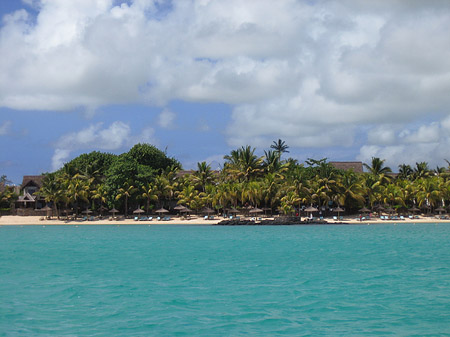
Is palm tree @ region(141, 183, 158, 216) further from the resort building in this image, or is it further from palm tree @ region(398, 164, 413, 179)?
palm tree @ region(398, 164, 413, 179)

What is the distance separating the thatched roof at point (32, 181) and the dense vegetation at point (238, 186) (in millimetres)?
9878

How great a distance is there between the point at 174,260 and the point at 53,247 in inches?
492

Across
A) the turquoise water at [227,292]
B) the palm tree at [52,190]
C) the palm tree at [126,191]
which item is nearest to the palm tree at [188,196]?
the palm tree at [126,191]

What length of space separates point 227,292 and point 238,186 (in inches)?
1812

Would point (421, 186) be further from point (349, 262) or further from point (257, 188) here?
point (349, 262)

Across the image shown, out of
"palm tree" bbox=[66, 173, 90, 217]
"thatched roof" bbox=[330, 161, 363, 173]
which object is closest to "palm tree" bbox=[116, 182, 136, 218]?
"palm tree" bbox=[66, 173, 90, 217]

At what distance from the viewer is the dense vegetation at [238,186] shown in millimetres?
63281

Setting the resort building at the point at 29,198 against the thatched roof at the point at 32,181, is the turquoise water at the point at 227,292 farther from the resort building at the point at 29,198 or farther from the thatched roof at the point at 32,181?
the thatched roof at the point at 32,181

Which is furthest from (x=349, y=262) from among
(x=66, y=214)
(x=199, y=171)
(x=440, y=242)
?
(x=66, y=214)

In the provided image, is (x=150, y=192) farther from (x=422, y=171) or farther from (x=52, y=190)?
(x=422, y=171)

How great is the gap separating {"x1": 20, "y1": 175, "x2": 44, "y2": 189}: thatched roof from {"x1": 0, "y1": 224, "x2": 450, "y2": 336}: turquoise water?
163 ft

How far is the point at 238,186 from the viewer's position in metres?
63.9

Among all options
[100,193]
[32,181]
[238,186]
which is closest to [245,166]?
[238,186]

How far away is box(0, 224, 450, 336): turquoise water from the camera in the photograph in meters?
13.4
